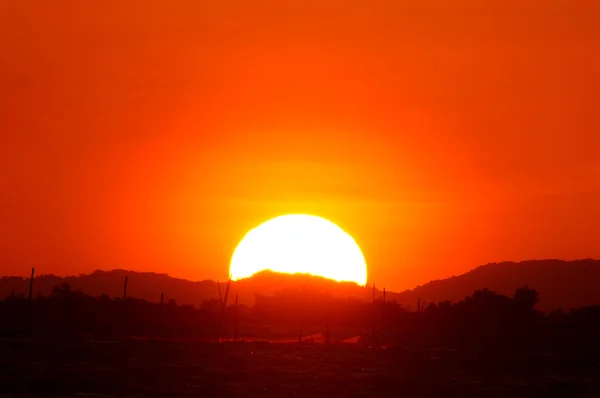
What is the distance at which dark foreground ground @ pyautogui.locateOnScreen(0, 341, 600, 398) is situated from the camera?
115 feet

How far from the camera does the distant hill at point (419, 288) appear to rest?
145 meters

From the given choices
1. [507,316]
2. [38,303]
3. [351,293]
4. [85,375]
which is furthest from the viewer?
[351,293]

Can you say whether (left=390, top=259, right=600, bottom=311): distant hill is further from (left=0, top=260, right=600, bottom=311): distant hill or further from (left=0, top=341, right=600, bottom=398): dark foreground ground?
(left=0, top=341, right=600, bottom=398): dark foreground ground

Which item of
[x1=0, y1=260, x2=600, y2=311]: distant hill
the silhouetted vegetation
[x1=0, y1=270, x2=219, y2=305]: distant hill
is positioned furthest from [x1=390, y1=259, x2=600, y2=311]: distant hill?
the silhouetted vegetation

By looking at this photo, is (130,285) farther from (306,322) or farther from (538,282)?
(306,322)

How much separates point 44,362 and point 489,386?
19.8 m

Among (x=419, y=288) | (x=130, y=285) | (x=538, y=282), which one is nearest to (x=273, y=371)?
(x=538, y=282)

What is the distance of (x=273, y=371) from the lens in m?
41.3

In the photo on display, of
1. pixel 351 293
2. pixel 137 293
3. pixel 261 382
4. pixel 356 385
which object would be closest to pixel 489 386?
pixel 356 385

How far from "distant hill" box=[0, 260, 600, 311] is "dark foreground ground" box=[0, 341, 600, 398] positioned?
85896mm

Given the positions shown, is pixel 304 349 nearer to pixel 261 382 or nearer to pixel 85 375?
pixel 261 382

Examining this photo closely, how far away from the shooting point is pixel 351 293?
181125 mm

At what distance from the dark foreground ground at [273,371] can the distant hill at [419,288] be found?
8590cm

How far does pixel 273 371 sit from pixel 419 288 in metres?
154
